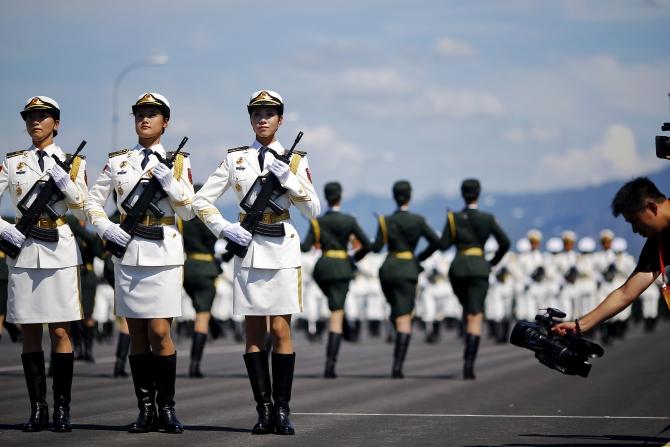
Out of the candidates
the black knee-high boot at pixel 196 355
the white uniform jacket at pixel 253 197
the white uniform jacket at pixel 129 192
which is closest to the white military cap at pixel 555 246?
the black knee-high boot at pixel 196 355

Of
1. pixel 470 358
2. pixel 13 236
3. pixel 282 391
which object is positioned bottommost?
pixel 470 358

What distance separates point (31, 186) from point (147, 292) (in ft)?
3.94

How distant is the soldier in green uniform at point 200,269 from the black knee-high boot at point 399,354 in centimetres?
232

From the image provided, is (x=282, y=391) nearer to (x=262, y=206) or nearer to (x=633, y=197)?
(x=262, y=206)

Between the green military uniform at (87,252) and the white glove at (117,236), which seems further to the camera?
the green military uniform at (87,252)

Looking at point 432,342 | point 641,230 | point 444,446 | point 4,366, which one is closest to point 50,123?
point 444,446

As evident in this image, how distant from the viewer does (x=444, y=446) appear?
10.0 metres

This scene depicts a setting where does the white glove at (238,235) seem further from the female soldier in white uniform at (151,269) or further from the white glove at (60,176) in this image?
the white glove at (60,176)

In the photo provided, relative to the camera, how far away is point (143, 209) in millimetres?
10734

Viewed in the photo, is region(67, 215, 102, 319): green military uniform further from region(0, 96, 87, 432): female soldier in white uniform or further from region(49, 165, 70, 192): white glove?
region(49, 165, 70, 192): white glove

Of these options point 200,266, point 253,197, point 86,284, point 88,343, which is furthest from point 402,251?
point 253,197

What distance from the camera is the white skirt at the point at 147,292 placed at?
10.7 m

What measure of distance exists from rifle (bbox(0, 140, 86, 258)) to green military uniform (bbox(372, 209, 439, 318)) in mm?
8226

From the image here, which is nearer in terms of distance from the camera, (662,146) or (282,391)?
(662,146)
